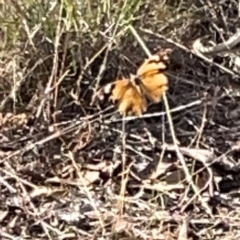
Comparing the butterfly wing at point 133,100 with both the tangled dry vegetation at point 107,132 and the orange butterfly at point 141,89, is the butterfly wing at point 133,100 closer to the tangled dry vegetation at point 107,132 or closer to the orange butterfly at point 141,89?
the orange butterfly at point 141,89

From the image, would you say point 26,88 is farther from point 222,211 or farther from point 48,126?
point 222,211

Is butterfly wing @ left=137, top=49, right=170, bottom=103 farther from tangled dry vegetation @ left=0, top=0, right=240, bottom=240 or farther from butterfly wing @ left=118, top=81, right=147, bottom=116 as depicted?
tangled dry vegetation @ left=0, top=0, right=240, bottom=240

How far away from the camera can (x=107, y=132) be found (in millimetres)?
2203

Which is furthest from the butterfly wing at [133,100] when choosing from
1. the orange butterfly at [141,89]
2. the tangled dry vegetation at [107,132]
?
the tangled dry vegetation at [107,132]

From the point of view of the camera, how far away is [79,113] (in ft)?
7.38

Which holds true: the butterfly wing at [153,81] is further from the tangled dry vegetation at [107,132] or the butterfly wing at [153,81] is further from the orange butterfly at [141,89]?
the tangled dry vegetation at [107,132]

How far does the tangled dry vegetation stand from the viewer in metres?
2.04

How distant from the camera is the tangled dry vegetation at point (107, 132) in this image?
2.04 metres

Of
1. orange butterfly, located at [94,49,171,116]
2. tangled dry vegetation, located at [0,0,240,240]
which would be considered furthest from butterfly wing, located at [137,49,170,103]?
tangled dry vegetation, located at [0,0,240,240]

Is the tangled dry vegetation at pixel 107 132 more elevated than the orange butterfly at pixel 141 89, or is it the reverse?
the orange butterfly at pixel 141 89

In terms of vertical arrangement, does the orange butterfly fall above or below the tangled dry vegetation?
above

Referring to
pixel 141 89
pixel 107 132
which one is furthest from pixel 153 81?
pixel 107 132

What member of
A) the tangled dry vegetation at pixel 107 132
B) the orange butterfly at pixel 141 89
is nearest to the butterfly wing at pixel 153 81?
the orange butterfly at pixel 141 89

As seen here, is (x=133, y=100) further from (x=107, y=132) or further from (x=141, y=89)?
(x=107, y=132)
